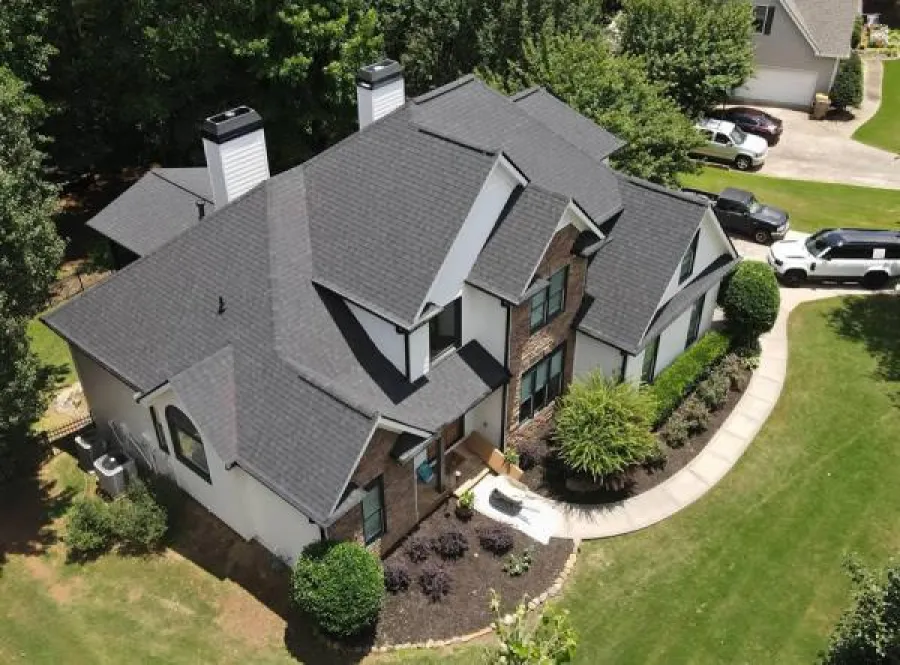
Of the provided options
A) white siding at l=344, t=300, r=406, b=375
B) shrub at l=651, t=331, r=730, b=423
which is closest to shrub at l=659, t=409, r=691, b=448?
shrub at l=651, t=331, r=730, b=423

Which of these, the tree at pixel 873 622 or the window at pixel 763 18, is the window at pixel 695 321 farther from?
the window at pixel 763 18

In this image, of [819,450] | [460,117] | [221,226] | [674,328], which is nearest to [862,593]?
[819,450]

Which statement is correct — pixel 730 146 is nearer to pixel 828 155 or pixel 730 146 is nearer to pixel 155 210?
pixel 828 155

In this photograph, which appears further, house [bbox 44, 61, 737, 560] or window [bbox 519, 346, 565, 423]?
window [bbox 519, 346, 565, 423]

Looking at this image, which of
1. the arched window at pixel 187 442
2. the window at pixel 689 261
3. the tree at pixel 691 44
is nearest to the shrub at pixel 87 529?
the arched window at pixel 187 442

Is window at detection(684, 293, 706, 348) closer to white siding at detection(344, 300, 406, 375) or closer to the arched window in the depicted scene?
white siding at detection(344, 300, 406, 375)

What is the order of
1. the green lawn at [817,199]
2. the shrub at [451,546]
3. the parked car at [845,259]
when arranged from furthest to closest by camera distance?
the green lawn at [817,199] → the parked car at [845,259] → the shrub at [451,546]

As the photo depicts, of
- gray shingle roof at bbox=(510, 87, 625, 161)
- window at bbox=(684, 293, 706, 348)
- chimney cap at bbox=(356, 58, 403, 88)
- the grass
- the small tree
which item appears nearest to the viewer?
the small tree
